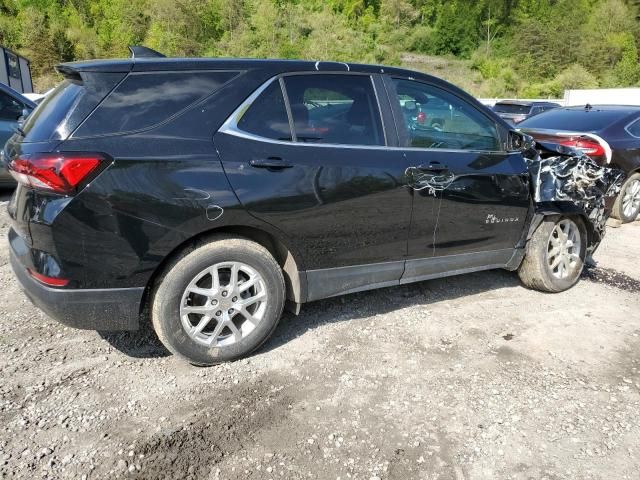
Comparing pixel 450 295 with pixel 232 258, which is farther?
pixel 450 295

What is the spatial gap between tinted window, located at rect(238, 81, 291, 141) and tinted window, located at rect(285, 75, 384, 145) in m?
0.07

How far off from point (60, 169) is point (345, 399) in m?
1.93

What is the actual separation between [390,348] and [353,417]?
0.83 metres

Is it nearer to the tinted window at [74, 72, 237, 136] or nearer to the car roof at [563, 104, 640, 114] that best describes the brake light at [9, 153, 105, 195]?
the tinted window at [74, 72, 237, 136]

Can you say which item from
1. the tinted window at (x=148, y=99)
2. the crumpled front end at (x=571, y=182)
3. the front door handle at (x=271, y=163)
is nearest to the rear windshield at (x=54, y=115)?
the tinted window at (x=148, y=99)

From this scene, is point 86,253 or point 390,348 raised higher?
point 86,253

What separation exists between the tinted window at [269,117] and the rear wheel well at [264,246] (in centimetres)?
58

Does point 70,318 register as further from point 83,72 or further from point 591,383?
point 591,383

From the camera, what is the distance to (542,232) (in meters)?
4.37

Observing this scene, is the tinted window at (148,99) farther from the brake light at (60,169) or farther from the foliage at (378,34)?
the foliage at (378,34)

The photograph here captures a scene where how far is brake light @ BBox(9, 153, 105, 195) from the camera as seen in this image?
258 cm

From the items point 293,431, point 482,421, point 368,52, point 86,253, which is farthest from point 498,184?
point 368,52

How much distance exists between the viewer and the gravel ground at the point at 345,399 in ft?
7.97

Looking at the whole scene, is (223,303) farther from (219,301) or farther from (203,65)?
(203,65)
